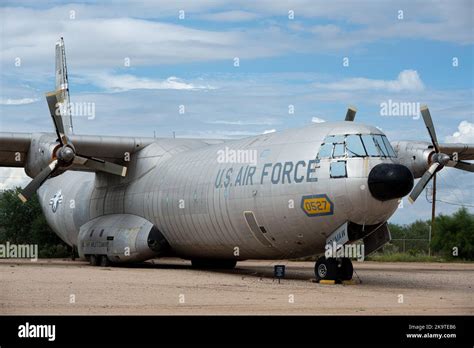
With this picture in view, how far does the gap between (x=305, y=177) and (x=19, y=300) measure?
8.58 metres

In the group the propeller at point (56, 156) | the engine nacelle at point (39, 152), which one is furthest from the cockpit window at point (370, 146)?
the engine nacelle at point (39, 152)

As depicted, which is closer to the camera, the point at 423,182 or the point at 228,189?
the point at 228,189

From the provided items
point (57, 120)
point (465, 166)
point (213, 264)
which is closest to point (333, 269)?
point (213, 264)

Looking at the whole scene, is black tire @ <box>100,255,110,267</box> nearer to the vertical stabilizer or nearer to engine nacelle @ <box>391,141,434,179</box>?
the vertical stabilizer

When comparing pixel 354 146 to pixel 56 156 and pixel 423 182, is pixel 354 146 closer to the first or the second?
pixel 423 182

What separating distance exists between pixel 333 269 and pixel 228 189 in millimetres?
4914

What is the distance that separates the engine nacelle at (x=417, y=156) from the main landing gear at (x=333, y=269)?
25.5 ft

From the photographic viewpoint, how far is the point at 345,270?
70.4 ft

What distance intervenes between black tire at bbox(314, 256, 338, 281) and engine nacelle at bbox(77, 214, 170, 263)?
8.81m

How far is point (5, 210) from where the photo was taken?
5744cm

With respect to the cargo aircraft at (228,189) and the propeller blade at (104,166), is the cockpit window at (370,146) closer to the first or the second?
the cargo aircraft at (228,189)

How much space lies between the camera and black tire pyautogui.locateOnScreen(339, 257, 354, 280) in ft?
70.1
